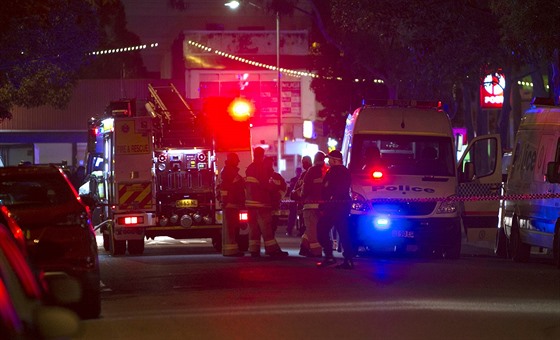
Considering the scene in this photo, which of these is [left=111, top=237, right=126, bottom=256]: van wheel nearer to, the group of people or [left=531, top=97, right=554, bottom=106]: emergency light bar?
the group of people

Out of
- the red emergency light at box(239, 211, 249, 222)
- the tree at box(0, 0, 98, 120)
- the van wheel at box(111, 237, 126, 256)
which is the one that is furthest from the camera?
the tree at box(0, 0, 98, 120)

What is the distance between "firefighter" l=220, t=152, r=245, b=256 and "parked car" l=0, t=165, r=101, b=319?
31.4 ft

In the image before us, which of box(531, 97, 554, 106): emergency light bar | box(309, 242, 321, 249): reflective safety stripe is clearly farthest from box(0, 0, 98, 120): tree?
box(531, 97, 554, 106): emergency light bar

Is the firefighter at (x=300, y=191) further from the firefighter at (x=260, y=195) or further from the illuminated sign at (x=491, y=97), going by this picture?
the illuminated sign at (x=491, y=97)

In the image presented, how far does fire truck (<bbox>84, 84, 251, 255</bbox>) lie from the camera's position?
23344mm

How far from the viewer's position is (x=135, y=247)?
24.0 m

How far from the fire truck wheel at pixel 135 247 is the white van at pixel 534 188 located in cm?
658

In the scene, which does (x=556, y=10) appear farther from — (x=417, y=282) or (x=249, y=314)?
(x=249, y=314)

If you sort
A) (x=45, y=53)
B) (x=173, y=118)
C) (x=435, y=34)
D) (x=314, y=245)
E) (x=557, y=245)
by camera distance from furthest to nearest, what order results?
(x=45, y=53) < (x=435, y=34) < (x=173, y=118) < (x=314, y=245) < (x=557, y=245)

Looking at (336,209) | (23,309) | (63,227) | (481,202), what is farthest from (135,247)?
(23,309)

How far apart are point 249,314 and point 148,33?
69300 millimetres

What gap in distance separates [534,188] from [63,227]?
31.5 ft

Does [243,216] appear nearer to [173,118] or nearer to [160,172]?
[160,172]

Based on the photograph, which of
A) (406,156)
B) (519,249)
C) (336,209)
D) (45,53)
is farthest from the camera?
(45,53)
